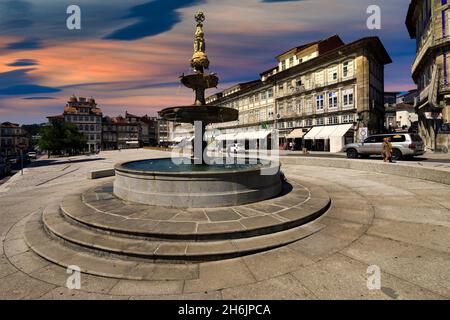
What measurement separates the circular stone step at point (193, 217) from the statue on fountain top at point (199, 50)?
6.95 m

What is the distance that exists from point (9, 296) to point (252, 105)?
52958 mm

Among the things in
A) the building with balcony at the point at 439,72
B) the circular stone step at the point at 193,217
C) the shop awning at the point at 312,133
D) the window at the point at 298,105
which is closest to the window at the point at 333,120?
the shop awning at the point at 312,133

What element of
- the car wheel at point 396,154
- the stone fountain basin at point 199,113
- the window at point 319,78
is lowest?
the car wheel at point 396,154

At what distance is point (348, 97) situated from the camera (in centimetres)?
3456

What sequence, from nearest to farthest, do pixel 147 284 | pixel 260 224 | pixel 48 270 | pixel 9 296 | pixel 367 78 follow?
pixel 9 296 → pixel 147 284 → pixel 48 270 → pixel 260 224 → pixel 367 78

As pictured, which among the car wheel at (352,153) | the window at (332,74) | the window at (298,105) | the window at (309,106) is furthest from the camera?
the window at (298,105)

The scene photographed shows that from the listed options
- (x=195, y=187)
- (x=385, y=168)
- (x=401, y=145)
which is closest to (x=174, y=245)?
(x=195, y=187)

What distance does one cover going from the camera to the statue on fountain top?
407 inches

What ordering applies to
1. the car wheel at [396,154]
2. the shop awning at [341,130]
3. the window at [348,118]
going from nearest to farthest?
the car wheel at [396,154] → the shop awning at [341,130] → the window at [348,118]

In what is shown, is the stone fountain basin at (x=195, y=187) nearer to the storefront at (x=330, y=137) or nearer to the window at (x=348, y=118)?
the storefront at (x=330, y=137)

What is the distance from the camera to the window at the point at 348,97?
34.2m
